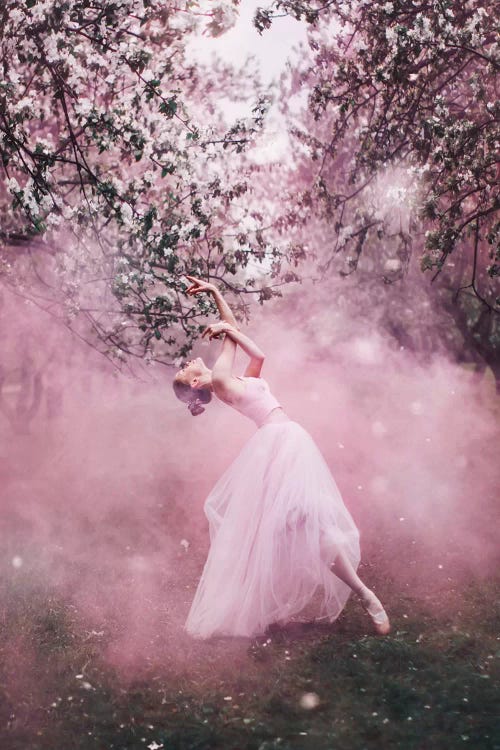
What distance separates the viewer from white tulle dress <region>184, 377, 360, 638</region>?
524 centimetres

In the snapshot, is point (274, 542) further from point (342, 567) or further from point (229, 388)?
point (229, 388)

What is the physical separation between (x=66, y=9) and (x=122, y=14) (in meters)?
0.57

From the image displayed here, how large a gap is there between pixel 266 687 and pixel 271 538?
3.34 ft

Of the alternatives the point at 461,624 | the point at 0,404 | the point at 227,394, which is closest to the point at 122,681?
the point at 227,394

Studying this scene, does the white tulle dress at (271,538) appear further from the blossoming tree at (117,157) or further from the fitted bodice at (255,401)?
the blossoming tree at (117,157)

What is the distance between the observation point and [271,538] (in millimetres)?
5262

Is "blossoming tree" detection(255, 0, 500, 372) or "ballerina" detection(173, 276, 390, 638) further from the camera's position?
"blossoming tree" detection(255, 0, 500, 372)

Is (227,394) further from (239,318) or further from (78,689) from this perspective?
(239,318)

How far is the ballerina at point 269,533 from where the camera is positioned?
5238mm

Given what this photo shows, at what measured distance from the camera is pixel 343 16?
736 cm

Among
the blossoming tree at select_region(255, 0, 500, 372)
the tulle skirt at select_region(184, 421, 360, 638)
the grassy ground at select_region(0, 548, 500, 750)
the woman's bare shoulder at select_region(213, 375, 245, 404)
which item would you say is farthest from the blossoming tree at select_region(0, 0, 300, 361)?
the grassy ground at select_region(0, 548, 500, 750)

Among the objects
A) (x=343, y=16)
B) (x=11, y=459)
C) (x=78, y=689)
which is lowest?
(x=11, y=459)

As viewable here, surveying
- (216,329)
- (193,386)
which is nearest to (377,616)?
(193,386)

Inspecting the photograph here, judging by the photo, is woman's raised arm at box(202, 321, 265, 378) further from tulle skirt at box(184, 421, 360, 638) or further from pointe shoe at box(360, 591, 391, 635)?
pointe shoe at box(360, 591, 391, 635)
